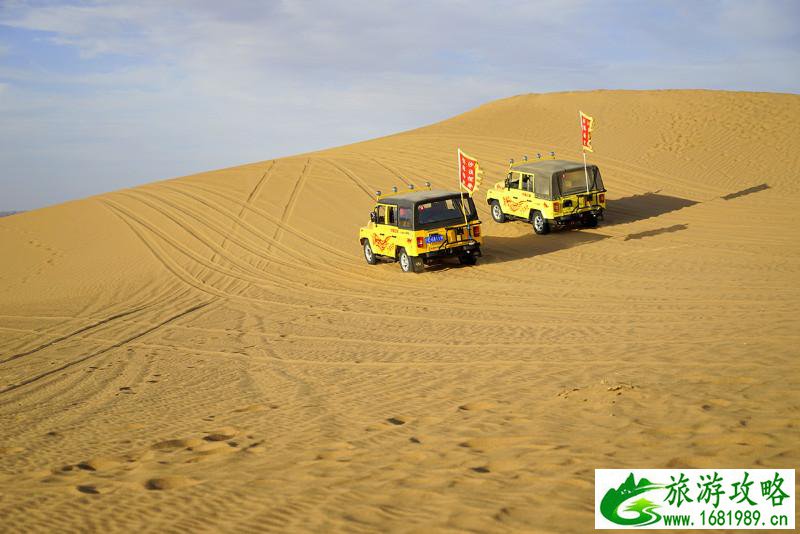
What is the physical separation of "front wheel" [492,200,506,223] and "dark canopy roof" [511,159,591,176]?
5.34 feet

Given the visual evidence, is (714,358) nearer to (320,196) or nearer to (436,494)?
(436,494)

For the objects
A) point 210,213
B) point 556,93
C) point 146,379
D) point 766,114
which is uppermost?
point 556,93

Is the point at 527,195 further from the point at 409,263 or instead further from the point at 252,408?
the point at 252,408

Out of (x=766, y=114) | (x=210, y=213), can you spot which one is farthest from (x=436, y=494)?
(x=766, y=114)

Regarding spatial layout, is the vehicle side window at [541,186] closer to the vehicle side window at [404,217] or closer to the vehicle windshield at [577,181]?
the vehicle windshield at [577,181]

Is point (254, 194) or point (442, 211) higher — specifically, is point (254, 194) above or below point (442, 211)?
above

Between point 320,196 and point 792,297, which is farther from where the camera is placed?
point 320,196

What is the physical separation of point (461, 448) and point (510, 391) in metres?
1.81

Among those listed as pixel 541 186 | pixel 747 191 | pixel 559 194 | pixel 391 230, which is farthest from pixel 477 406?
pixel 747 191

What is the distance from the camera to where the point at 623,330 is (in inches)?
389

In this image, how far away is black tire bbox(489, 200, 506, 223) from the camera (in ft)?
72.6

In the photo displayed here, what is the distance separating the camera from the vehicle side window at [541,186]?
19422 millimetres

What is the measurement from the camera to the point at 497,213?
22.3 m

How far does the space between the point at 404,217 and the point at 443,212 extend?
3.16ft
